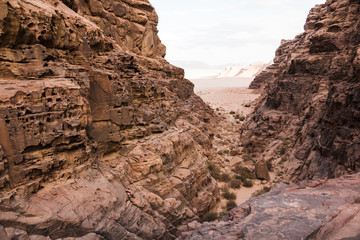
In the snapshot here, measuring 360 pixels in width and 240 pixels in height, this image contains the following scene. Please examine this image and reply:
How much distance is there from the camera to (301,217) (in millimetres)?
5617

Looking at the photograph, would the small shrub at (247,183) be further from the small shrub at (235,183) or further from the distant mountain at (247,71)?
the distant mountain at (247,71)

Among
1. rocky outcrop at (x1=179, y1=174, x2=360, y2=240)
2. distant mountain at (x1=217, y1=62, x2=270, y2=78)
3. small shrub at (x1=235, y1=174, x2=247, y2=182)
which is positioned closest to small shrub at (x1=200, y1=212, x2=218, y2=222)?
rocky outcrop at (x1=179, y1=174, x2=360, y2=240)

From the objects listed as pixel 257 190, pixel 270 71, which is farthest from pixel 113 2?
pixel 270 71

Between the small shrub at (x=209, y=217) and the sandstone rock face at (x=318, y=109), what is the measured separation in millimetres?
5615

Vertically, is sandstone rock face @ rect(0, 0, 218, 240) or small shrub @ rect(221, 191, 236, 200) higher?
sandstone rock face @ rect(0, 0, 218, 240)

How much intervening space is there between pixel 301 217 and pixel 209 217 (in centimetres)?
429

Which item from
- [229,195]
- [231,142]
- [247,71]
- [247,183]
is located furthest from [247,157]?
[247,71]

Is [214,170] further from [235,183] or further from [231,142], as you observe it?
[231,142]

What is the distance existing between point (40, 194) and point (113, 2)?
12662mm

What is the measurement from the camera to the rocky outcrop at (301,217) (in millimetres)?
4914

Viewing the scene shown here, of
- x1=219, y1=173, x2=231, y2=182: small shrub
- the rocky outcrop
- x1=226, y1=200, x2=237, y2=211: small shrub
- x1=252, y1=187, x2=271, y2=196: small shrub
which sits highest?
the rocky outcrop

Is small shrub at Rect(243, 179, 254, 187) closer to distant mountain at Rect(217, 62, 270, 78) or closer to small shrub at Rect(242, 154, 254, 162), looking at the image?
small shrub at Rect(242, 154, 254, 162)

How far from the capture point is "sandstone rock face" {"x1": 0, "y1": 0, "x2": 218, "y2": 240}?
4.48m

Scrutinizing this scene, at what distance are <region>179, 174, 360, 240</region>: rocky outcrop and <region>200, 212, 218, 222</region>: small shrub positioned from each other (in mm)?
1554
